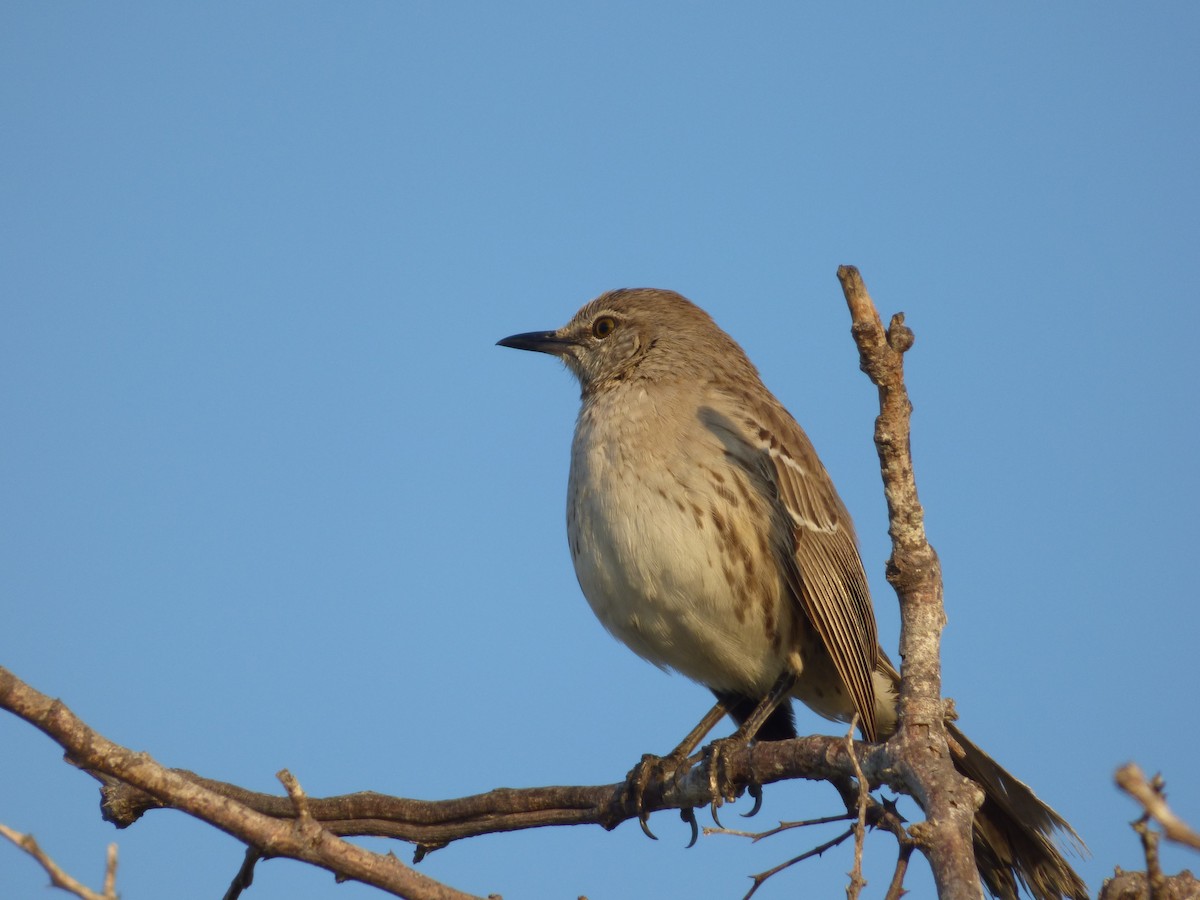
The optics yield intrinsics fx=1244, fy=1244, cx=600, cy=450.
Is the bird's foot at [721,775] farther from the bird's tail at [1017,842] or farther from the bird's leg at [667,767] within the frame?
the bird's tail at [1017,842]

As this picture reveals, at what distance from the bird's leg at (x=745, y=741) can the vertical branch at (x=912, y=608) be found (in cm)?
139

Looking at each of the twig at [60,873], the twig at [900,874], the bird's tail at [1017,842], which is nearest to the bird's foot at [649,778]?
the bird's tail at [1017,842]


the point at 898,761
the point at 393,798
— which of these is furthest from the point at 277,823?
the point at 898,761

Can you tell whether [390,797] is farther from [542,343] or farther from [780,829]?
[542,343]

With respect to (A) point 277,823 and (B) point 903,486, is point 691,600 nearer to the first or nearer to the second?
(B) point 903,486

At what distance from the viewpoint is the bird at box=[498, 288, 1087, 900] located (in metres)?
6.43

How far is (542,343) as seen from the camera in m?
8.57

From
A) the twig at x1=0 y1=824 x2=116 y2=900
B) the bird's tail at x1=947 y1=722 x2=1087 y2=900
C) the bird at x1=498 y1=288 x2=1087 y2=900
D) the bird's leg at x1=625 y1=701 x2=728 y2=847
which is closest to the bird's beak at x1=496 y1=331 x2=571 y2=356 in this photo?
the bird at x1=498 y1=288 x2=1087 y2=900

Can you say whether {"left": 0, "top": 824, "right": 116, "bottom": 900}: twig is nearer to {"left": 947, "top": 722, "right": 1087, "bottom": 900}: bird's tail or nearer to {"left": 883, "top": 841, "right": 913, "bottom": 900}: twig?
{"left": 883, "top": 841, "right": 913, "bottom": 900}: twig

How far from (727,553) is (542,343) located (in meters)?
2.69

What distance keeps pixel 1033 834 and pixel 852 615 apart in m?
1.66

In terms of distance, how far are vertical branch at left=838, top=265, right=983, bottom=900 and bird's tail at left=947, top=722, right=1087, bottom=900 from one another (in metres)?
1.04

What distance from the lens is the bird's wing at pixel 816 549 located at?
21.5ft

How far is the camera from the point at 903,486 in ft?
14.6
